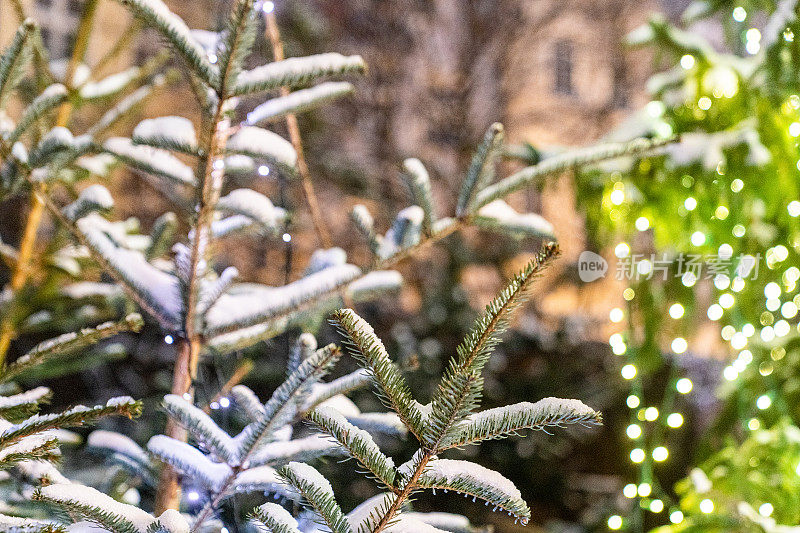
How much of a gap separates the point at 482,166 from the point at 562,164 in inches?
7.3

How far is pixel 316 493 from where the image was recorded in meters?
0.58

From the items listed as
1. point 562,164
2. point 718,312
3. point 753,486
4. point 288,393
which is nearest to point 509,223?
point 562,164

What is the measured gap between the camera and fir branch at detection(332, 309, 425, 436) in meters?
0.55

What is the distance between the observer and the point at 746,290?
1.60m

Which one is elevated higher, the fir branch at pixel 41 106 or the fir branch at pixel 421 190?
the fir branch at pixel 421 190

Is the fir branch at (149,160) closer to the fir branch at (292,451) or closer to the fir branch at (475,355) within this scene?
the fir branch at (292,451)

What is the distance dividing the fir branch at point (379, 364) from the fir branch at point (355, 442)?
5 centimetres

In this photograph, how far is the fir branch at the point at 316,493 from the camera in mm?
571

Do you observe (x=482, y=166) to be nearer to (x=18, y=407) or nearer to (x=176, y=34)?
(x=176, y=34)

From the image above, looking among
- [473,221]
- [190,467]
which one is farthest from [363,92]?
[190,467]

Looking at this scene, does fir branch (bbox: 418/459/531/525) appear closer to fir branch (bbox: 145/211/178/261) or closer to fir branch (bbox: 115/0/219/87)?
fir branch (bbox: 115/0/219/87)

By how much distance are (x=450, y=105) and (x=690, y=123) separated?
3826 millimetres

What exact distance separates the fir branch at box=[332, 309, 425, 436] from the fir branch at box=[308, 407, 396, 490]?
49 millimetres
